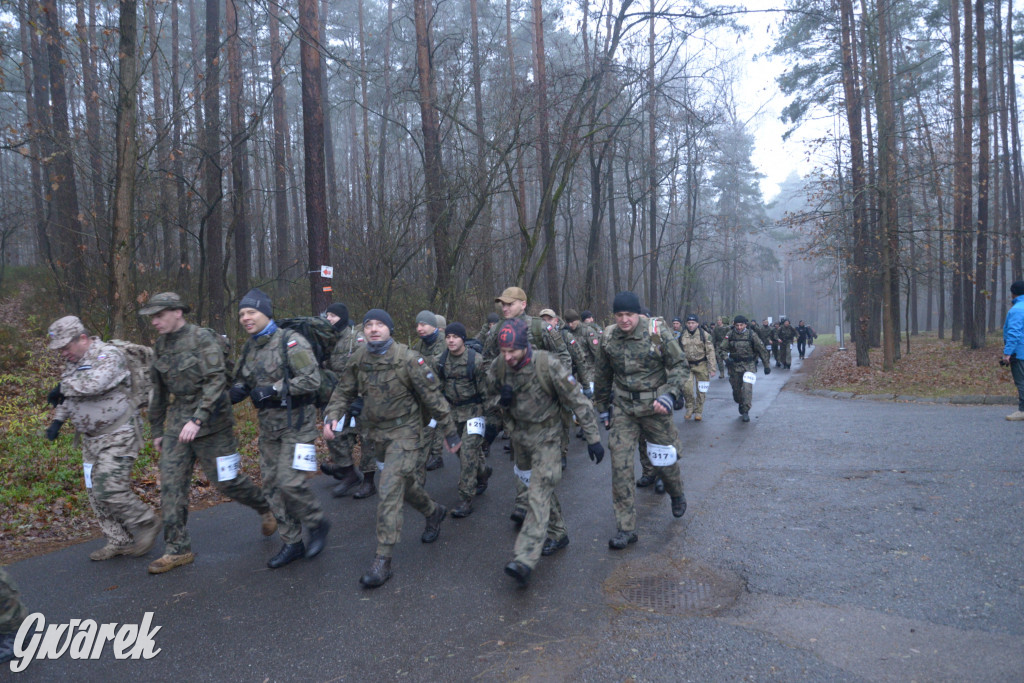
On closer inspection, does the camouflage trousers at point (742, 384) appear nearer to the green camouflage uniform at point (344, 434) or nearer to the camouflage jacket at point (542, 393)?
the green camouflage uniform at point (344, 434)

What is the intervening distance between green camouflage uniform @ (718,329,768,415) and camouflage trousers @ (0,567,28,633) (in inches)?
419

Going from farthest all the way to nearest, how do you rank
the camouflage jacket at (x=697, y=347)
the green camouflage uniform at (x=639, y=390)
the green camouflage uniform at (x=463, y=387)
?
1. the camouflage jacket at (x=697, y=347)
2. the green camouflage uniform at (x=463, y=387)
3. the green camouflage uniform at (x=639, y=390)

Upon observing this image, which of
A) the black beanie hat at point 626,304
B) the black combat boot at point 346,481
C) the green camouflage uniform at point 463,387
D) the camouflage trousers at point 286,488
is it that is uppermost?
the black beanie hat at point 626,304

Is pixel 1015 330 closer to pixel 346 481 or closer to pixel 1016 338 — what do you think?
pixel 1016 338

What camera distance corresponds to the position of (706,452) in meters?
9.31

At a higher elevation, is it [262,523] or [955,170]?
[955,170]

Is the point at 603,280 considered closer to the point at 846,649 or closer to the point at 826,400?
the point at 826,400

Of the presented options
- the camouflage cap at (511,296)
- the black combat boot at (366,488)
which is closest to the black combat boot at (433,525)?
the black combat boot at (366,488)

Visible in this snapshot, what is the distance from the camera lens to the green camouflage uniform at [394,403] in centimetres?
515

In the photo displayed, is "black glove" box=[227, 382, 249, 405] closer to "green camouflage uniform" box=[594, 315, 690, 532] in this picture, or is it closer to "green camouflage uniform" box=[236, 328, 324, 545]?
"green camouflage uniform" box=[236, 328, 324, 545]

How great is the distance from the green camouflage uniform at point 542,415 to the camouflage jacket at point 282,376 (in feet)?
4.82

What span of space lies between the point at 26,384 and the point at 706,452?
12531mm

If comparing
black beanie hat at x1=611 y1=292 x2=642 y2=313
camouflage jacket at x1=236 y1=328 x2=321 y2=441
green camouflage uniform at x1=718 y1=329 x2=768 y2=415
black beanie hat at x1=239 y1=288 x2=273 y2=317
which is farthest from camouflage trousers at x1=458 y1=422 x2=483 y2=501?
green camouflage uniform at x1=718 y1=329 x2=768 y2=415

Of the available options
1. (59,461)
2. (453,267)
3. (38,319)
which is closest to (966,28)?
(453,267)
